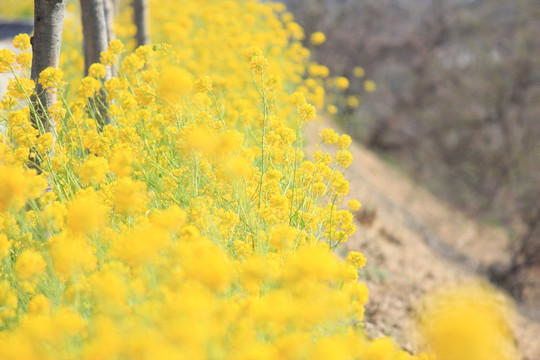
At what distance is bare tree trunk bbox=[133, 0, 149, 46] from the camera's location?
5348mm

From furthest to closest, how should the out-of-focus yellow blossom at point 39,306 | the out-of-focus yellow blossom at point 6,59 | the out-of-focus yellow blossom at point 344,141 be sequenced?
the out-of-focus yellow blossom at point 344,141 → the out-of-focus yellow blossom at point 6,59 → the out-of-focus yellow blossom at point 39,306

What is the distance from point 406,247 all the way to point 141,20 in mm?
4790

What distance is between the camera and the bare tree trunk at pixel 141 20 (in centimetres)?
535

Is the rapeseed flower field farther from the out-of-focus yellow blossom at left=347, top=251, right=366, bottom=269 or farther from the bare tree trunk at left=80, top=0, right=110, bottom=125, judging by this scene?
the bare tree trunk at left=80, top=0, right=110, bottom=125

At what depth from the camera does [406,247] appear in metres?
6.68

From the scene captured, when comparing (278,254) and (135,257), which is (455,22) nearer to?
(278,254)

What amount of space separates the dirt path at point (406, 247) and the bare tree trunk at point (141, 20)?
2.75 meters

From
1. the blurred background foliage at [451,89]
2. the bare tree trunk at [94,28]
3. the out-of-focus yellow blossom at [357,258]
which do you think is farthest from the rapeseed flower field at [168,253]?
the blurred background foliage at [451,89]

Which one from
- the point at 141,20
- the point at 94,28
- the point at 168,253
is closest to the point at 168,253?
the point at 168,253

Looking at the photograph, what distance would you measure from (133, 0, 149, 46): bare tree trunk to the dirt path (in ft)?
9.02

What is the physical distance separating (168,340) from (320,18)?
44.7 feet

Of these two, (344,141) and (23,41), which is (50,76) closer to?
(23,41)

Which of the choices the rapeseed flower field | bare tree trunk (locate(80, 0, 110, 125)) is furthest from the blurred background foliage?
the rapeseed flower field

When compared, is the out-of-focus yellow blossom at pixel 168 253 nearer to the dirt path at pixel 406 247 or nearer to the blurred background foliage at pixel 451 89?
the dirt path at pixel 406 247
